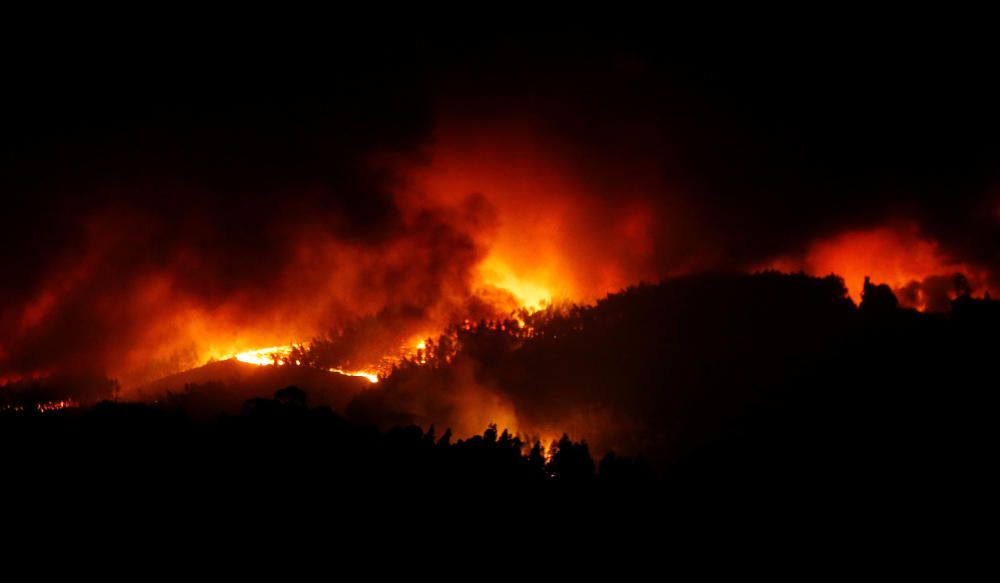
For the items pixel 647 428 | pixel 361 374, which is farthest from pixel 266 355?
pixel 647 428

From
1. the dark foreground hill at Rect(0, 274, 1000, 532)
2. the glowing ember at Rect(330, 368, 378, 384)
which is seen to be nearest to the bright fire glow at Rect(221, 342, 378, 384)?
the glowing ember at Rect(330, 368, 378, 384)

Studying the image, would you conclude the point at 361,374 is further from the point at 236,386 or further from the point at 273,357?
the point at 236,386

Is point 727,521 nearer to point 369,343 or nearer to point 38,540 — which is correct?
point 38,540

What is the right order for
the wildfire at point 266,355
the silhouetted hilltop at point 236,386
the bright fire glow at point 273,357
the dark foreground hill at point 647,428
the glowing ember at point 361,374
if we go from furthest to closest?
the wildfire at point 266,355 → the bright fire glow at point 273,357 → the glowing ember at point 361,374 → the silhouetted hilltop at point 236,386 → the dark foreground hill at point 647,428

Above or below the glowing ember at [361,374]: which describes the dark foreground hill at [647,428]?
below

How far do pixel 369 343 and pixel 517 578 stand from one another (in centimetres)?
4134

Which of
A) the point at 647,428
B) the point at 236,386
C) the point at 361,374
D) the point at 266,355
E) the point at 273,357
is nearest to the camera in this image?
the point at 647,428

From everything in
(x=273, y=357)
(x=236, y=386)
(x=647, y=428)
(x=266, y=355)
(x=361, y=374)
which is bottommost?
(x=647, y=428)

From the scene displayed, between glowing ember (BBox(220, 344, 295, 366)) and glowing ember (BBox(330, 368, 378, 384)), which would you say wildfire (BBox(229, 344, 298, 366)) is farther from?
glowing ember (BBox(330, 368, 378, 384))

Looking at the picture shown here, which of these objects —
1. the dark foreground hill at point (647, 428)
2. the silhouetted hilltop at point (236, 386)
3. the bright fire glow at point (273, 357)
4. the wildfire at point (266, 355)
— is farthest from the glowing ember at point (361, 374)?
the dark foreground hill at point (647, 428)

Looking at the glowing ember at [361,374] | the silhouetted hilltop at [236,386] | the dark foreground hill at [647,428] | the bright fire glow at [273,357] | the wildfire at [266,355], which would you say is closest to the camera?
the dark foreground hill at [647,428]

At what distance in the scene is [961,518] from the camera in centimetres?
3922

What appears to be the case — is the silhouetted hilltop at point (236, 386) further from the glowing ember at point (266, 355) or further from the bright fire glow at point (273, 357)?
the glowing ember at point (266, 355)

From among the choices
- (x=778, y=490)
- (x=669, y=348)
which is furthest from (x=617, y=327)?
(x=778, y=490)
